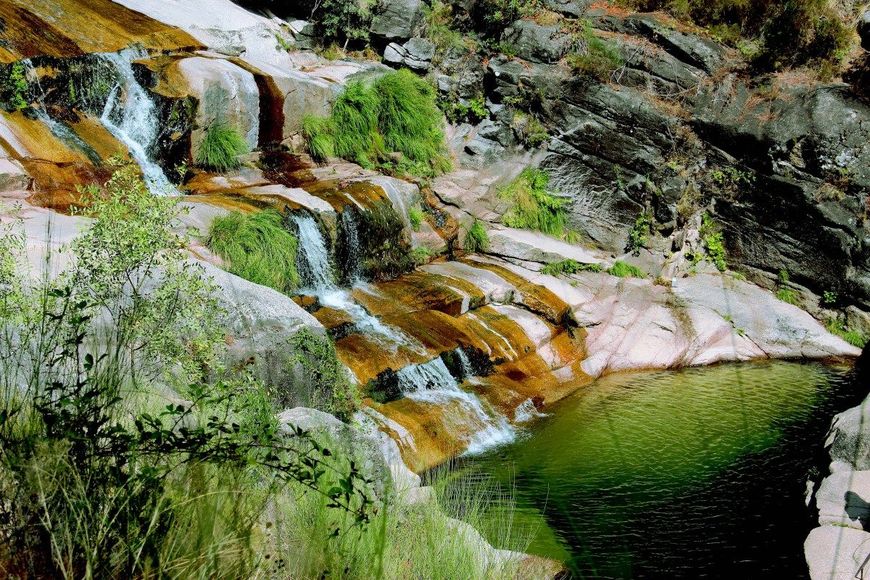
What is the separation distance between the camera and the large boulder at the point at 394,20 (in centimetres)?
1360

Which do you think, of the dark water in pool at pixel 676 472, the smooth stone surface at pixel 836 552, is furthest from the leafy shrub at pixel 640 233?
the smooth stone surface at pixel 836 552

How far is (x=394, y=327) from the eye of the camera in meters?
8.56

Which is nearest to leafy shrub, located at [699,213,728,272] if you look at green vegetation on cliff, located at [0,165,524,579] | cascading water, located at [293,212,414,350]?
cascading water, located at [293,212,414,350]

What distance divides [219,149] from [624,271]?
6.90 metres

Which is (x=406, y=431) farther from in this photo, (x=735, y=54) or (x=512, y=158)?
(x=735, y=54)

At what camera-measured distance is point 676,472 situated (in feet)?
21.9

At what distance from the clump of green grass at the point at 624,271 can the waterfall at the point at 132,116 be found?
711 centimetres

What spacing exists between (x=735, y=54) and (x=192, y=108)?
409 inches

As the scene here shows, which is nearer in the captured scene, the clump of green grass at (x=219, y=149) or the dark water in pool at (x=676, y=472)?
the dark water in pool at (x=676, y=472)

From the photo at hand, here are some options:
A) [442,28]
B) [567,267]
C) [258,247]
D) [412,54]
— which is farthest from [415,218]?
[442,28]

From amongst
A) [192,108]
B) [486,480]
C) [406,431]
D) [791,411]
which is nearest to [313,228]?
[192,108]

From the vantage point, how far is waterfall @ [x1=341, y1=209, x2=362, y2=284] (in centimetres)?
966

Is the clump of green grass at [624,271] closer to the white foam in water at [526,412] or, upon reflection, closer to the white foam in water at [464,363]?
the white foam in water at [526,412]

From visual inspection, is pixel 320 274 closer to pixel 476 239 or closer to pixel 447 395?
pixel 447 395
